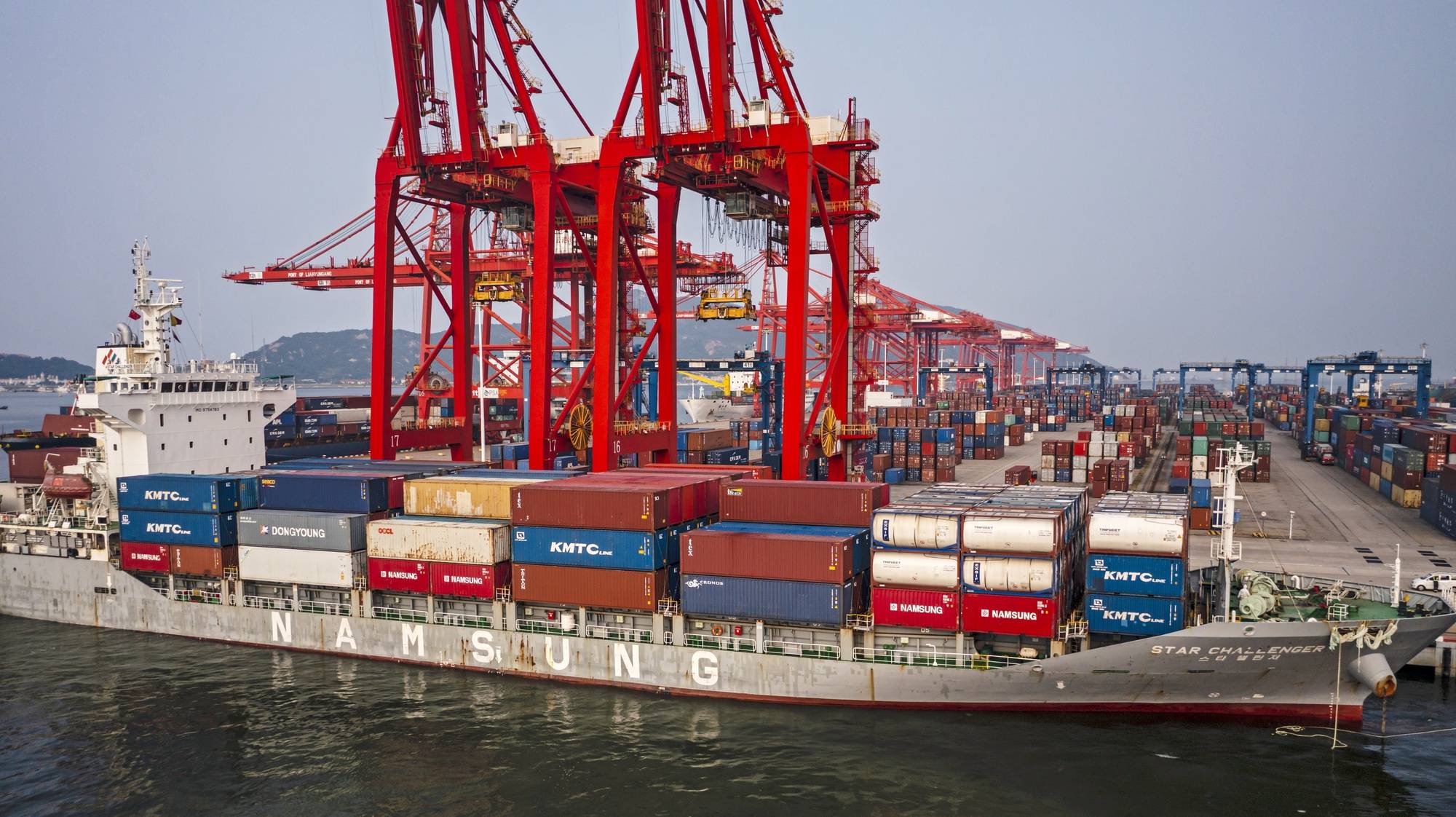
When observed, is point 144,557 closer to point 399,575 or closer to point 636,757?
point 399,575

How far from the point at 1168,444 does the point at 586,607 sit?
293 ft

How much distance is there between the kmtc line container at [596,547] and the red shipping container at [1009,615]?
29.7ft

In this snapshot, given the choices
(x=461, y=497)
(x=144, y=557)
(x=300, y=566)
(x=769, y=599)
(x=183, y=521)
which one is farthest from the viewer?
(x=144, y=557)

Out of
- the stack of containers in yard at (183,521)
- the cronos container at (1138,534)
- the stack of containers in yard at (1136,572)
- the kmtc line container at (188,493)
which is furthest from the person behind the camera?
the stack of containers in yard at (183,521)

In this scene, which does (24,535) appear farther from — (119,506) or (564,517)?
(564,517)

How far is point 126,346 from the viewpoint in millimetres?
38688

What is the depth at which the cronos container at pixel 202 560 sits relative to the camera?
33.7m

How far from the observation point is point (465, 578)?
30.2 meters

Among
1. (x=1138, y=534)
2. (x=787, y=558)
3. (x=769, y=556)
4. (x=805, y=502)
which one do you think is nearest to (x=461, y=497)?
(x=769, y=556)

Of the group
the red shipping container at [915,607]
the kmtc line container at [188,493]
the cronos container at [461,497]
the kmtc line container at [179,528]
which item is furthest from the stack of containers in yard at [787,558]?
the kmtc line container at [179,528]

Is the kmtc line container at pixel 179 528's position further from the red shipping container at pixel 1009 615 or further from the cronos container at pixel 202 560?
the red shipping container at pixel 1009 615

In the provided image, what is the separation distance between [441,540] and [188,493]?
35.9 feet

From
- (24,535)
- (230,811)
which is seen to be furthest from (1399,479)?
(24,535)

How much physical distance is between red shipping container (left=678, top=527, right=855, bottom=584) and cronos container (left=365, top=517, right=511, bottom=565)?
6735mm
